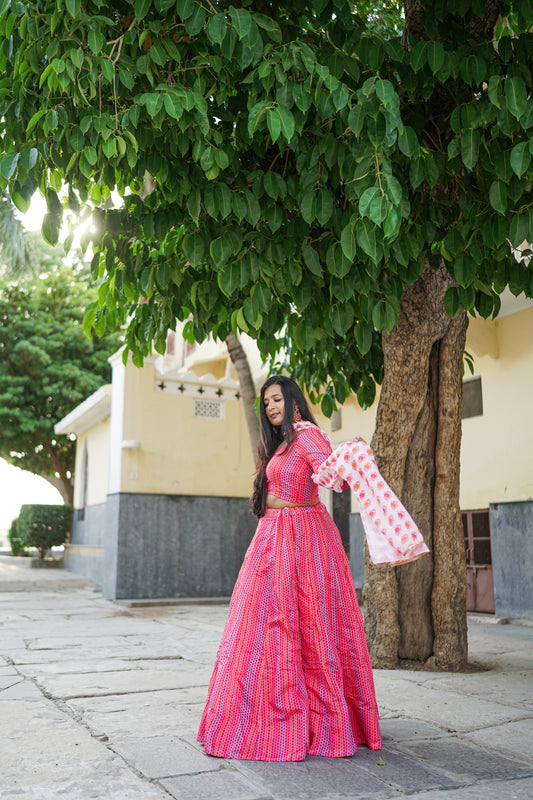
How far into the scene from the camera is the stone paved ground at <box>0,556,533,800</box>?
282cm

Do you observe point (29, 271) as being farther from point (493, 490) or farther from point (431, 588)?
point (431, 588)

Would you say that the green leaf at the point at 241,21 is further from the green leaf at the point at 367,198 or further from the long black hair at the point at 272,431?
the long black hair at the point at 272,431

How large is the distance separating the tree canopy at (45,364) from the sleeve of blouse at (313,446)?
56.0ft

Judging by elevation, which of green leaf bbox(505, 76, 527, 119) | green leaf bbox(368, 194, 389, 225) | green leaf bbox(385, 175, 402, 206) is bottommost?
green leaf bbox(368, 194, 389, 225)

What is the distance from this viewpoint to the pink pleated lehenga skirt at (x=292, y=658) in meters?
3.16

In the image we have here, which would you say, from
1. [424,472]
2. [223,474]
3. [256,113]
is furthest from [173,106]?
[223,474]

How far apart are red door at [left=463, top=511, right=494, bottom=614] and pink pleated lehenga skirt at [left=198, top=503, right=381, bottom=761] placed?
19.3 feet

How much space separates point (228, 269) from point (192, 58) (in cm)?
103

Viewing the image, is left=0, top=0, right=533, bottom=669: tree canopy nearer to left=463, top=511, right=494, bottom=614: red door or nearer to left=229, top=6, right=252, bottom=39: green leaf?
left=229, top=6, right=252, bottom=39: green leaf

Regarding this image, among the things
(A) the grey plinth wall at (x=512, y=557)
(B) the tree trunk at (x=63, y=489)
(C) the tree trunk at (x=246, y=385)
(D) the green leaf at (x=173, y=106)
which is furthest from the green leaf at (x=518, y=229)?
(B) the tree trunk at (x=63, y=489)

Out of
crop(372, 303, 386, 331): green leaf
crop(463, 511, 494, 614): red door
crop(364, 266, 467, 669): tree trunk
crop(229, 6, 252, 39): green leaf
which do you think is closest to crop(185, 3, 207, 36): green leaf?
crop(229, 6, 252, 39): green leaf

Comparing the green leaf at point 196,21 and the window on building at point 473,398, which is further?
the window on building at point 473,398

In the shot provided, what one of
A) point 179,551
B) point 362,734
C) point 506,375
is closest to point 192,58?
point 362,734

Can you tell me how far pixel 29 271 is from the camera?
1412cm
